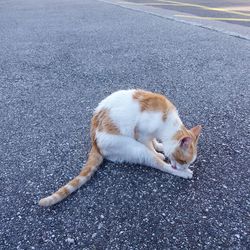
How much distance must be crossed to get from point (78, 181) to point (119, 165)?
1.58ft

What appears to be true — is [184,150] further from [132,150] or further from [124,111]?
[124,111]

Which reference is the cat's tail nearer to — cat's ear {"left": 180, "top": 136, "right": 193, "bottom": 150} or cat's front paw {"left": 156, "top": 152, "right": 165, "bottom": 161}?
cat's front paw {"left": 156, "top": 152, "right": 165, "bottom": 161}

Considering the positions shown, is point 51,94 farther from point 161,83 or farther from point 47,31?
point 47,31

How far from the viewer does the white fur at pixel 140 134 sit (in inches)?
121

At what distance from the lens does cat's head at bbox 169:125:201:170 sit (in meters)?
2.91

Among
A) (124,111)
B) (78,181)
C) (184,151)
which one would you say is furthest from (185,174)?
(78,181)

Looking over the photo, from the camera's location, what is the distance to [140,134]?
313 cm

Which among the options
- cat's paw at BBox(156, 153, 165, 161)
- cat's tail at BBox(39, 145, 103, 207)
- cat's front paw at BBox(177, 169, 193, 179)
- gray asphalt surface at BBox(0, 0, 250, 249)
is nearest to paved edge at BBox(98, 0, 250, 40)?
gray asphalt surface at BBox(0, 0, 250, 249)

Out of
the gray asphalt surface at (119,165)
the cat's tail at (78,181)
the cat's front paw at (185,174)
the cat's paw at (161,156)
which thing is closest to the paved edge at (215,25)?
the gray asphalt surface at (119,165)

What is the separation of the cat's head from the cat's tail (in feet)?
2.27

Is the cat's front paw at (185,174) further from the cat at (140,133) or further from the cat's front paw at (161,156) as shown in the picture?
the cat's front paw at (161,156)

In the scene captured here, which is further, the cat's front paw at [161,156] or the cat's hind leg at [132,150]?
the cat's front paw at [161,156]

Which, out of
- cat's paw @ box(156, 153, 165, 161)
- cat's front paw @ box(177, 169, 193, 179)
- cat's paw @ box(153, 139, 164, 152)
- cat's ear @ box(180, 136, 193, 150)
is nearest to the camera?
cat's ear @ box(180, 136, 193, 150)

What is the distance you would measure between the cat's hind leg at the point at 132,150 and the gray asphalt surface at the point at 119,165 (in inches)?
3.8
